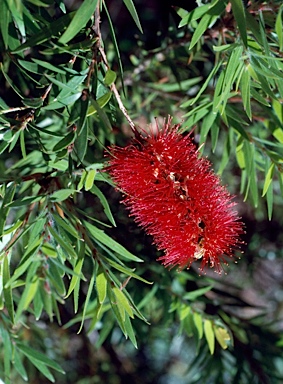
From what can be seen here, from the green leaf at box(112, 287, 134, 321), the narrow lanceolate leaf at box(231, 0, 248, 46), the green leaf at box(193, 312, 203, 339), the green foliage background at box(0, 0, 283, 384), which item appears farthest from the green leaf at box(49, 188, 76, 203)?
the green leaf at box(193, 312, 203, 339)

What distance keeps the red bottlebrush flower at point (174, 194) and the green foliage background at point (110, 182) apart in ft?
0.12

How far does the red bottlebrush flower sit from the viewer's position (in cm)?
51

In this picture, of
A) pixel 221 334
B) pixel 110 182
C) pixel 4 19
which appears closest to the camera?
pixel 4 19

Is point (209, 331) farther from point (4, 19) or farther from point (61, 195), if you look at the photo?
point (4, 19)

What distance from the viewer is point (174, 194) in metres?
0.52

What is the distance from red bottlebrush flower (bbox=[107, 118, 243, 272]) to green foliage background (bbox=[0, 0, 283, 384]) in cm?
4

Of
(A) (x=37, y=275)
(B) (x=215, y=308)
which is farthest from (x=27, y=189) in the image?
(B) (x=215, y=308)

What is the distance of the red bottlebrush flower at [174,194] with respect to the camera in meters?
0.51

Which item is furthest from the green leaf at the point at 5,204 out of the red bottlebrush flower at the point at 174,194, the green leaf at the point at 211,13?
the green leaf at the point at 211,13

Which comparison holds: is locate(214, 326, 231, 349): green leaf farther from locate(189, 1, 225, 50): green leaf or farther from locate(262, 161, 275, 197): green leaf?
locate(189, 1, 225, 50): green leaf

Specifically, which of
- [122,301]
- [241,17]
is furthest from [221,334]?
[241,17]

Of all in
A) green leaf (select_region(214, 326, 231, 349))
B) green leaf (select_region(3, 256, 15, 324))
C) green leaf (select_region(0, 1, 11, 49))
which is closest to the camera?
green leaf (select_region(0, 1, 11, 49))

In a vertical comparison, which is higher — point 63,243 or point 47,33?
point 47,33

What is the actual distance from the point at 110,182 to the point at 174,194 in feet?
0.22
